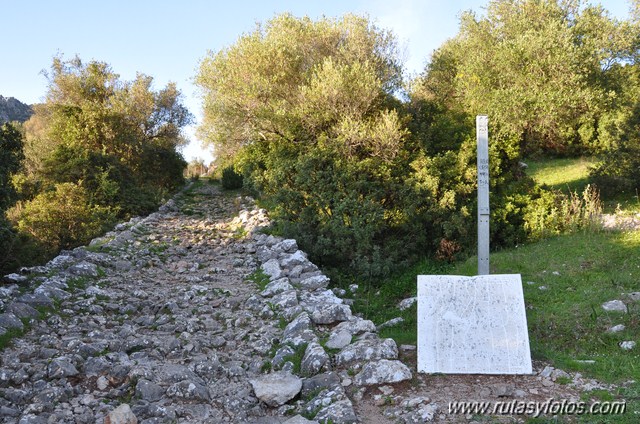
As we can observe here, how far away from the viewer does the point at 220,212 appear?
2153 cm

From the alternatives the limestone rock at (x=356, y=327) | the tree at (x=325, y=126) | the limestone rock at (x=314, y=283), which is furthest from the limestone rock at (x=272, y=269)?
the limestone rock at (x=356, y=327)

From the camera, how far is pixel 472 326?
558 centimetres

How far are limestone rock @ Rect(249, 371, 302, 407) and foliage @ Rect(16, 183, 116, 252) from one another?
10.6 metres

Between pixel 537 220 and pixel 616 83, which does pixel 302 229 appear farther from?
pixel 616 83

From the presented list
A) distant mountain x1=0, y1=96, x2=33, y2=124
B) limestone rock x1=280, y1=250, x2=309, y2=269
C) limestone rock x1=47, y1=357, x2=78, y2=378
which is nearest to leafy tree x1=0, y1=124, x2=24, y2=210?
limestone rock x1=47, y1=357, x2=78, y2=378

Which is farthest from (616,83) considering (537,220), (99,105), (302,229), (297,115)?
(99,105)

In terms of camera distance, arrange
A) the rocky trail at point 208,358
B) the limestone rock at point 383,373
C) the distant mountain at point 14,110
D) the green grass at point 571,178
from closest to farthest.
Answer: the rocky trail at point 208,358
the limestone rock at point 383,373
the green grass at point 571,178
the distant mountain at point 14,110

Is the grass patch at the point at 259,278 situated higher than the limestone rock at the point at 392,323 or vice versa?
the grass patch at the point at 259,278

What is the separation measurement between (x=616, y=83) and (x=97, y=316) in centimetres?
1447

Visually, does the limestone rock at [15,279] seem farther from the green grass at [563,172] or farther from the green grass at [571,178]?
the green grass at [563,172]

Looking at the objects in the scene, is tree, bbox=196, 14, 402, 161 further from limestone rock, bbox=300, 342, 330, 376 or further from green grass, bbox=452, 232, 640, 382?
limestone rock, bbox=300, 342, 330, 376

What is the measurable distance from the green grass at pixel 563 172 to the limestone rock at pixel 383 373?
12.8 m

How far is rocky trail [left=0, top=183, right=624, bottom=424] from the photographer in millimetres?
4738

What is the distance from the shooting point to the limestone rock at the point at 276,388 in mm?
5051
